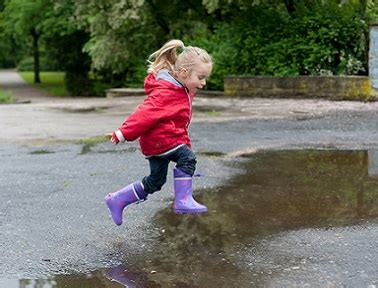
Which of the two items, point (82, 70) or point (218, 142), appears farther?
point (82, 70)

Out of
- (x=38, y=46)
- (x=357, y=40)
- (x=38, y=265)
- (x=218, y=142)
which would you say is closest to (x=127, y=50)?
(x=357, y=40)

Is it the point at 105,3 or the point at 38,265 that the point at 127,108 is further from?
the point at 38,265

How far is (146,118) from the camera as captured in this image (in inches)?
189

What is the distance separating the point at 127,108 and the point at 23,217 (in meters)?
9.58

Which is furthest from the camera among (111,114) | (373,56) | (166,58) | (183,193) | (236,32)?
(236,32)

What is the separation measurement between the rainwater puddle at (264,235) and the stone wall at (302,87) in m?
7.33

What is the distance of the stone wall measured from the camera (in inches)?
566

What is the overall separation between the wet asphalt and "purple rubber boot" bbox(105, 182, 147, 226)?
0.44 feet

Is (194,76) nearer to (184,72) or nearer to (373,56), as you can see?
(184,72)

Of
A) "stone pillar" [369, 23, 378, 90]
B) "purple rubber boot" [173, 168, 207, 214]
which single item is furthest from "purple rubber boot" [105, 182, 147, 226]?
"stone pillar" [369, 23, 378, 90]

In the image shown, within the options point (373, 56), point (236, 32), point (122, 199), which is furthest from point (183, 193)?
point (236, 32)

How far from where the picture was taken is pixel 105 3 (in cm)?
2111

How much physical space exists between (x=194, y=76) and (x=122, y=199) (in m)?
1.10

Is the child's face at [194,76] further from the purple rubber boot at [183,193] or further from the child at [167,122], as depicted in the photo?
the purple rubber boot at [183,193]
